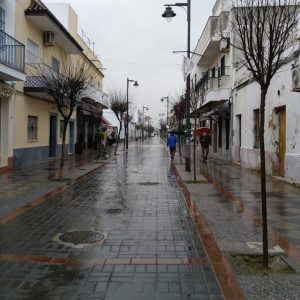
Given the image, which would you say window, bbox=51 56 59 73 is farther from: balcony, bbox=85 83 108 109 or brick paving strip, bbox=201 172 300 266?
brick paving strip, bbox=201 172 300 266

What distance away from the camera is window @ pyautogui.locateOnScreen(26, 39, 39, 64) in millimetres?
19828

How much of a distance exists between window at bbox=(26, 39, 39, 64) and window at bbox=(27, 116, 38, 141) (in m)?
2.67

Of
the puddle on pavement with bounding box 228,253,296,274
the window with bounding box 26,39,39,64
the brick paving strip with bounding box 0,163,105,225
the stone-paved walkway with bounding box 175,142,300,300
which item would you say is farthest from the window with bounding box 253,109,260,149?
the puddle on pavement with bounding box 228,253,296,274

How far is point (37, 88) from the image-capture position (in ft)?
62.2

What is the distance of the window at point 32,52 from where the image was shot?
65.1ft

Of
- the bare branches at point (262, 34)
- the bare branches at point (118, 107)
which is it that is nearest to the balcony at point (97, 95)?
the bare branches at point (118, 107)

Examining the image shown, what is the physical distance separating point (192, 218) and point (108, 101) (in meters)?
35.3

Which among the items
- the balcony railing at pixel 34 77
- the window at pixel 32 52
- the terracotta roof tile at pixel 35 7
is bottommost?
the balcony railing at pixel 34 77

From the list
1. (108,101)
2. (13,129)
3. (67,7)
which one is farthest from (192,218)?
(108,101)

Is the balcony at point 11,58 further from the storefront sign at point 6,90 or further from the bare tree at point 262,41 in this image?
the bare tree at point 262,41

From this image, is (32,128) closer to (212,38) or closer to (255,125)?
(255,125)

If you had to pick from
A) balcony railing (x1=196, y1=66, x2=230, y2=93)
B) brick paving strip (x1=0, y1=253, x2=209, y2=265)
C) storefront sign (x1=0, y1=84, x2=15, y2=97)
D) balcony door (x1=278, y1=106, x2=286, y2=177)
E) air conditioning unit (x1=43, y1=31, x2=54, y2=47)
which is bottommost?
brick paving strip (x1=0, y1=253, x2=209, y2=265)

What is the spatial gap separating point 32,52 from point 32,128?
357 centimetres

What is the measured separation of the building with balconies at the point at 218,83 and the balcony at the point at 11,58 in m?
8.80
